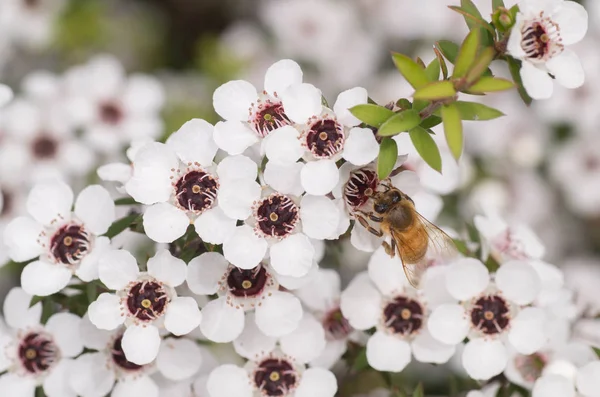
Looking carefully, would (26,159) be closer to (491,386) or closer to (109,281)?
(109,281)

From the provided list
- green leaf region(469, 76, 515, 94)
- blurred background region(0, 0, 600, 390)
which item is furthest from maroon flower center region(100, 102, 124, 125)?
green leaf region(469, 76, 515, 94)

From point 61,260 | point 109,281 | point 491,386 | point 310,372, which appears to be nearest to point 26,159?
point 61,260

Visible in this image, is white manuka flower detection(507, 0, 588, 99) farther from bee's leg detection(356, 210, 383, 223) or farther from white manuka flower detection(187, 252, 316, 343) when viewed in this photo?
white manuka flower detection(187, 252, 316, 343)

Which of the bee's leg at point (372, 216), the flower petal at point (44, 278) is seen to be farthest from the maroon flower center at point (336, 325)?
the flower petal at point (44, 278)

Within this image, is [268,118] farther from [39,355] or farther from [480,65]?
[39,355]

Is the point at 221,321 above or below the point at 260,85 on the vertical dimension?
above

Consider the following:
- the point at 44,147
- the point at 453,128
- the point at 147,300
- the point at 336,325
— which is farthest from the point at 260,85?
the point at 453,128
